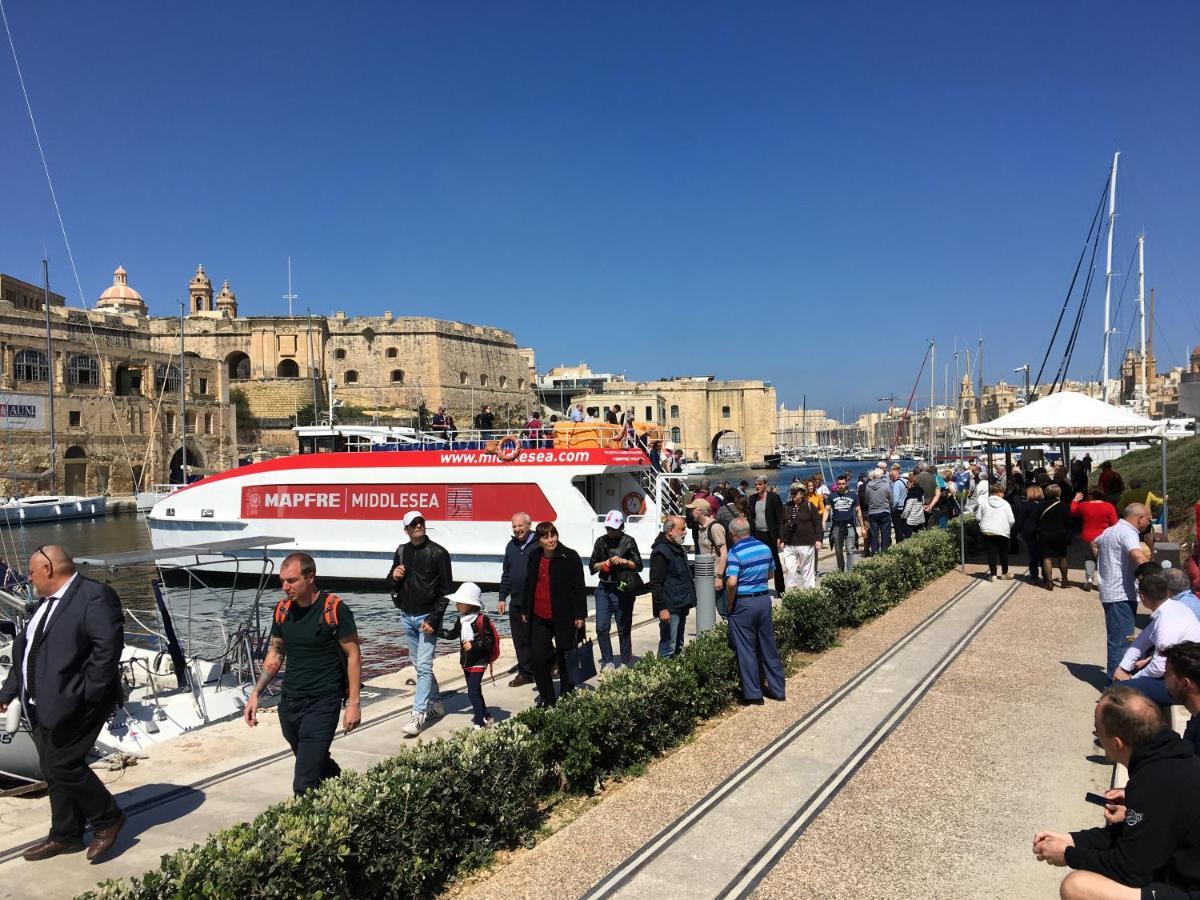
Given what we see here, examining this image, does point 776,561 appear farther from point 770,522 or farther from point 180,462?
point 180,462

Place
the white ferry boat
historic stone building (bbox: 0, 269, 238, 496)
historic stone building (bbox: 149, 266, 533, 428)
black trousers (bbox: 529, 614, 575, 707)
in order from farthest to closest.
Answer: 1. historic stone building (bbox: 149, 266, 533, 428)
2. historic stone building (bbox: 0, 269, 238, 496)
3. the white ferry boat
4. black trousers (bbox: 529, 614, 575, 707)

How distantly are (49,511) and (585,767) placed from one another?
41.9 m

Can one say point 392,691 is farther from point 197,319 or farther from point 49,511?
point 197,319

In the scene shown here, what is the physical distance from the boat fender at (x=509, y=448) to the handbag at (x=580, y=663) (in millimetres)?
9158

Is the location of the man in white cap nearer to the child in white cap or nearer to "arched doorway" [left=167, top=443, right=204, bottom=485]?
the child in white cap

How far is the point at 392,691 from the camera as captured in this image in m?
8.07

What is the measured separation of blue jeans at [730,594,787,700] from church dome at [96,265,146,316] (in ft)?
242

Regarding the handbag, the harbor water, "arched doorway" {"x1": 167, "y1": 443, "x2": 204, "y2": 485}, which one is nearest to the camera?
the handbag

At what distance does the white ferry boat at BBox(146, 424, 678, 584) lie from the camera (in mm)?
15789

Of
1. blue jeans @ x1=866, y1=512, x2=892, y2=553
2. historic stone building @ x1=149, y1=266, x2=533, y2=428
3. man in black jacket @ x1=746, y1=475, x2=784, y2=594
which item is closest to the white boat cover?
blue jeans @ x1=866, y1=512, x2=892, y2=553

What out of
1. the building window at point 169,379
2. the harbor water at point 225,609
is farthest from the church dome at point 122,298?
the harbor water at point 225,609

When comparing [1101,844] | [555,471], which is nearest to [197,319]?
[555,471]

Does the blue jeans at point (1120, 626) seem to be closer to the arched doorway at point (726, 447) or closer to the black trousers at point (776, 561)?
the black trousers at point (776, 561)

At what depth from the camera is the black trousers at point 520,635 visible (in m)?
6.60
